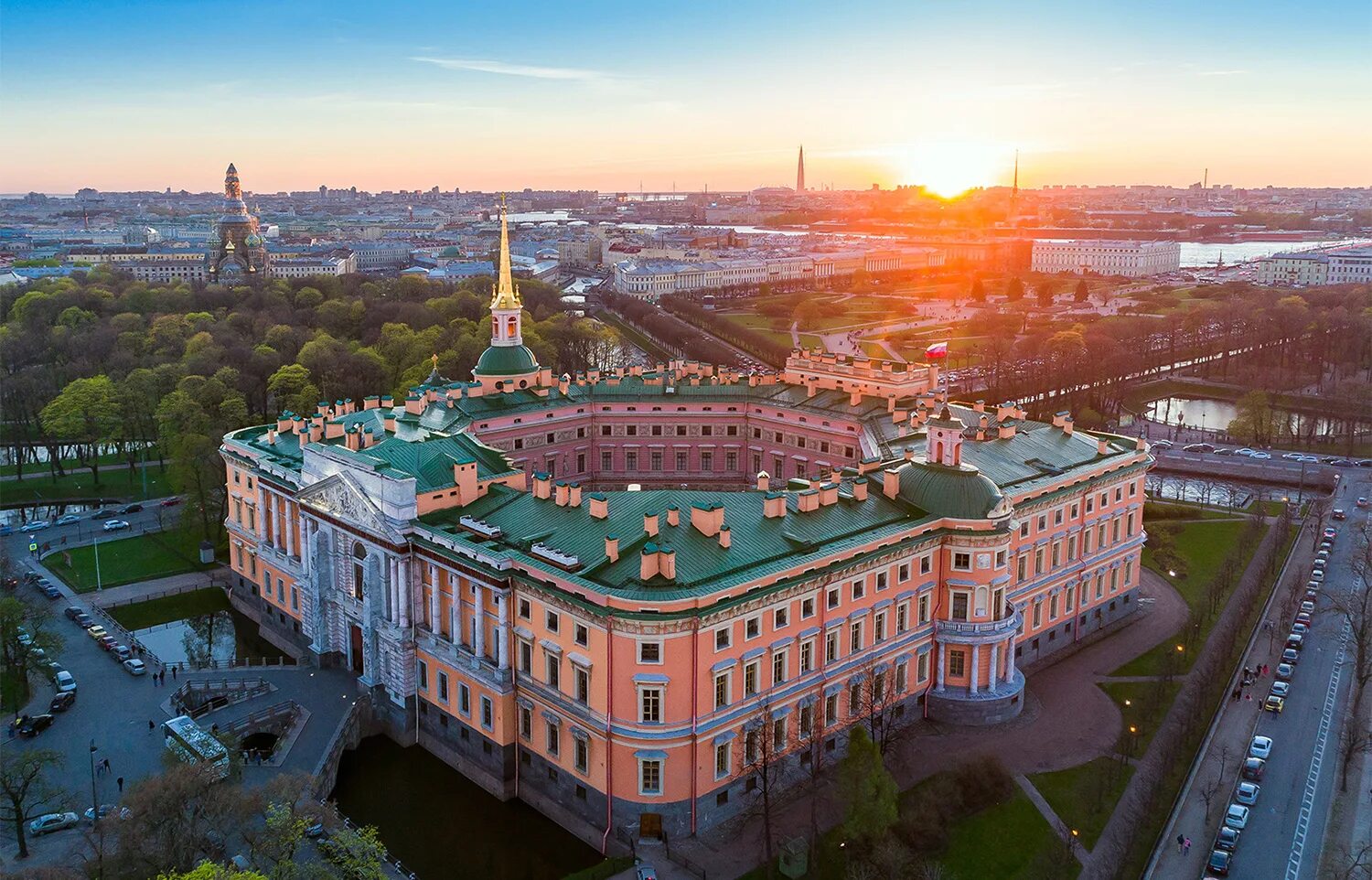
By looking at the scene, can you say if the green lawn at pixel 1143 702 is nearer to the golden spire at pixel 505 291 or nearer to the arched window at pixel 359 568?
the arched window at pixel 359 568

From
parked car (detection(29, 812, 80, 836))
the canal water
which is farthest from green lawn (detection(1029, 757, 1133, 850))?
parked car (detection(29, 812, 80, 836))

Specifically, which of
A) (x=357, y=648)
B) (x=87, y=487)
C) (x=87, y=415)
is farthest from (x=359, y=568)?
(x=87, y=415)

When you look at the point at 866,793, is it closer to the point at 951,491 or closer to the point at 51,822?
the point at 951,491

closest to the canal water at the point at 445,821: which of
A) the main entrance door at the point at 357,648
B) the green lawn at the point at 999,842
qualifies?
the main entrance door at the point at 357,648

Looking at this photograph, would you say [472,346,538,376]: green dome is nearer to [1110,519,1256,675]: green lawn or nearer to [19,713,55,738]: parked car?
[19,713,55,738]: parked car

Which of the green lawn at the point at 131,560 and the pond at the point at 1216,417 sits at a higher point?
the pond at the point at 1216,417
